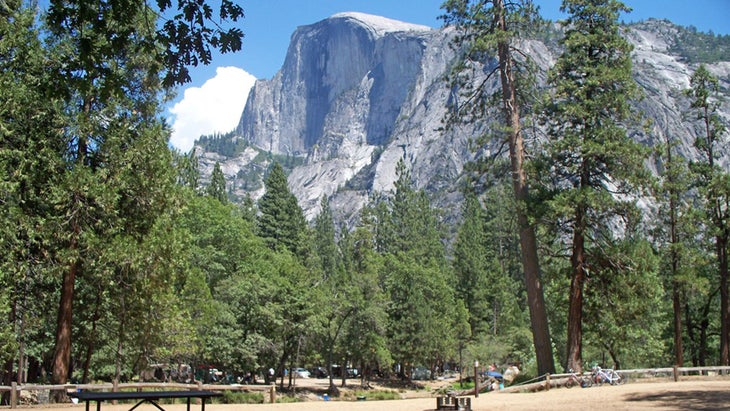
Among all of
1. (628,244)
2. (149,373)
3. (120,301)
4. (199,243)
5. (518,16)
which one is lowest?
(149,373)

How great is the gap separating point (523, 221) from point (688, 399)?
827 cm

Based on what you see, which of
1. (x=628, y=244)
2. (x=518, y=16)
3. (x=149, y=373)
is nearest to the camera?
(x=628, y=244)

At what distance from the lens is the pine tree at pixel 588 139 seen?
2008 cm

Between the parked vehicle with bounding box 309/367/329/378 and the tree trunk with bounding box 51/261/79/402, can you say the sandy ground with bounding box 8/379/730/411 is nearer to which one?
the tree trunk with bounding box 51/261/79/402

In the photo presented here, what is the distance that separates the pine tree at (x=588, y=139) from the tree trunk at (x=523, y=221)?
0.88 metres

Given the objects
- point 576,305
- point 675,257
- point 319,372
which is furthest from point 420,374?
point 576,305

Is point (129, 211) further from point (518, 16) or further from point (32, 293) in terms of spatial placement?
point (518, 16)

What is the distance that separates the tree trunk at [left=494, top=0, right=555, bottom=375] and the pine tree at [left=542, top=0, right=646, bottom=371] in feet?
2.88

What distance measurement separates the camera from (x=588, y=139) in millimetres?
20547

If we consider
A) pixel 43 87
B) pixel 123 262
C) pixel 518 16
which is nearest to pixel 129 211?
pixel 123 262

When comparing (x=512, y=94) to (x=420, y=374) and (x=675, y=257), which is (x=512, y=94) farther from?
(x=420, y=374)

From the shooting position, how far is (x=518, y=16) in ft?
71.3

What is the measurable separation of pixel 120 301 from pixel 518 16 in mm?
14950

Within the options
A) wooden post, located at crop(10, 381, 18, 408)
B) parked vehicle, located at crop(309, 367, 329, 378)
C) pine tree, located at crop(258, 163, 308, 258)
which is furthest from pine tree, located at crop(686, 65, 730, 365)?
parked vehicle, located at crop(309, 367, 329, 378)
